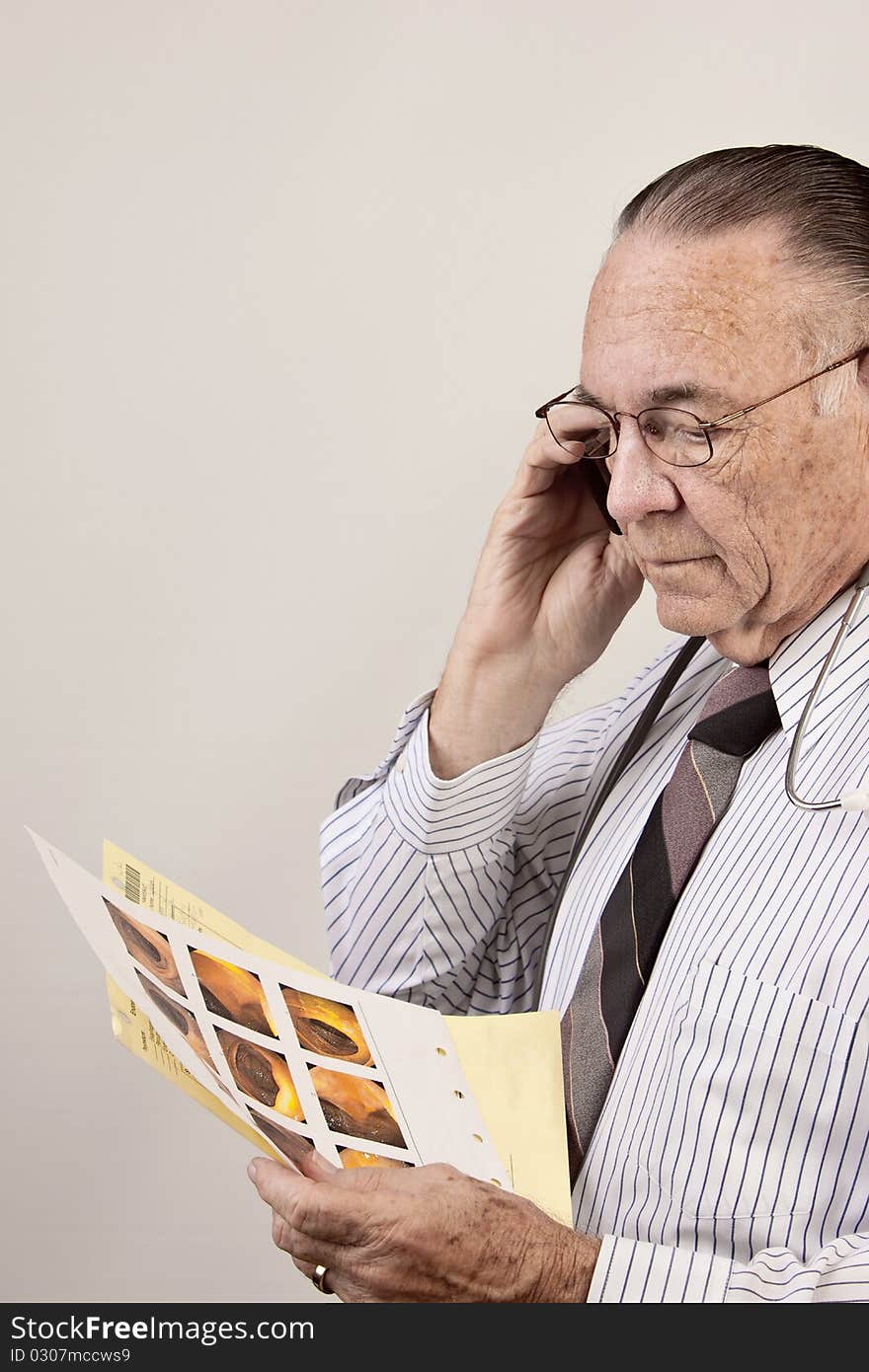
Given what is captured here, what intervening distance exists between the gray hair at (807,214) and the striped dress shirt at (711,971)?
234 millimetres

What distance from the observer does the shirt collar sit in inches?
47.6

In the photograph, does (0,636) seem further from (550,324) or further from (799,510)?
(799,510)

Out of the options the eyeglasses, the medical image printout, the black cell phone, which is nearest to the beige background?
the black cell phone

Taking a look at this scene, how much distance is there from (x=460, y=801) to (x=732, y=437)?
51cm

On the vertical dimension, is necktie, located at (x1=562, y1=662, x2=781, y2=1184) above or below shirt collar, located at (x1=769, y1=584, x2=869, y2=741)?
below

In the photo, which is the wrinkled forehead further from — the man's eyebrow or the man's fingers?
the man's fingers

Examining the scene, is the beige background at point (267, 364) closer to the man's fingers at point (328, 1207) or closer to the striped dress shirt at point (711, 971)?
the striped dress shirt at point (711, 971)

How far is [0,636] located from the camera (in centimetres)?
226

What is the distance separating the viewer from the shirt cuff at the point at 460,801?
149 centimetres

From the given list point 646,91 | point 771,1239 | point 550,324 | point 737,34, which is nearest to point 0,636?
point 550,324

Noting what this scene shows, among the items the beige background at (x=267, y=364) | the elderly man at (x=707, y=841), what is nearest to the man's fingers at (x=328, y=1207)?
the elderly man at (x=707, y=841)

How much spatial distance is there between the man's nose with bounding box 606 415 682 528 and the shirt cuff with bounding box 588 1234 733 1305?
602mm

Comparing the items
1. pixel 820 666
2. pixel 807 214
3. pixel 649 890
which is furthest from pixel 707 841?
pixel 807 214

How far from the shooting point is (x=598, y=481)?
1508 millimetres
